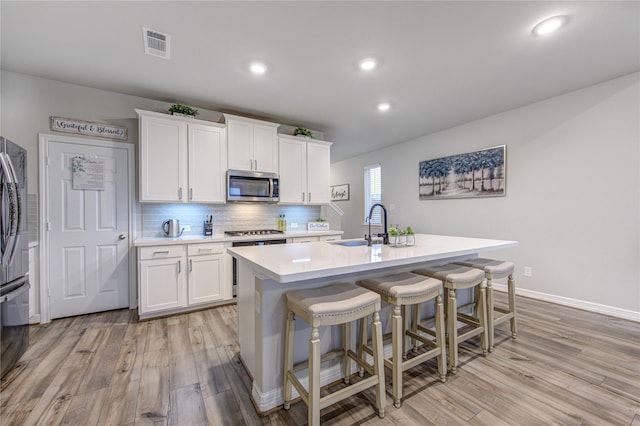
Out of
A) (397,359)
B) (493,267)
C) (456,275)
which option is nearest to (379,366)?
(397,359)

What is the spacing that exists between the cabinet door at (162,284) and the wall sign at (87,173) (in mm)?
1130

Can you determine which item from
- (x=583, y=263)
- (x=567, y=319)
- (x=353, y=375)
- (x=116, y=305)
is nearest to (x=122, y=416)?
(x=353, y=375)

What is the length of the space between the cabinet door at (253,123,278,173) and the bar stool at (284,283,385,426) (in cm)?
253

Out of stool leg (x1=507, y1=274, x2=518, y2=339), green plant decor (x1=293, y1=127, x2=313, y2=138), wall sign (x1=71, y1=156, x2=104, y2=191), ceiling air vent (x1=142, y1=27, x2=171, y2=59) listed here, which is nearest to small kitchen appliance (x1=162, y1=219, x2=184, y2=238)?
wall sign (x1=71, y1=156, x2=104, y2=191)

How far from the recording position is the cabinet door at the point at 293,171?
402cm

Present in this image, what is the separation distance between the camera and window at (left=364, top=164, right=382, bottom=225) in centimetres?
621

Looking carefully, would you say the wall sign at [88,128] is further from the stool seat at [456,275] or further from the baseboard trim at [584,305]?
the baseboard trim at [584,305]

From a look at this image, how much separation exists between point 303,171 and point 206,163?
4.69 feet

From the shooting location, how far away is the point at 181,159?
10.7ft

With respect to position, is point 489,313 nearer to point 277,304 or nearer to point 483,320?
point 483,320

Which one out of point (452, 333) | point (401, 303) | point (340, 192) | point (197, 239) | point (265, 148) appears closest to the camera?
point (401, 303)

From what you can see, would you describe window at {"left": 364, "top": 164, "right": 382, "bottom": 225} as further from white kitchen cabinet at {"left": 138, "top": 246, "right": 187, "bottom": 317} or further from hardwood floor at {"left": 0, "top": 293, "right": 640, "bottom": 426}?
white kitchen cabinet at {"left": 138, "top": 246, "right": 187, "bottom": 317}

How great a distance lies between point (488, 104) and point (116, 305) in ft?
17.5

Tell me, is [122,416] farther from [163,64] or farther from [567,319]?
[567,319]
